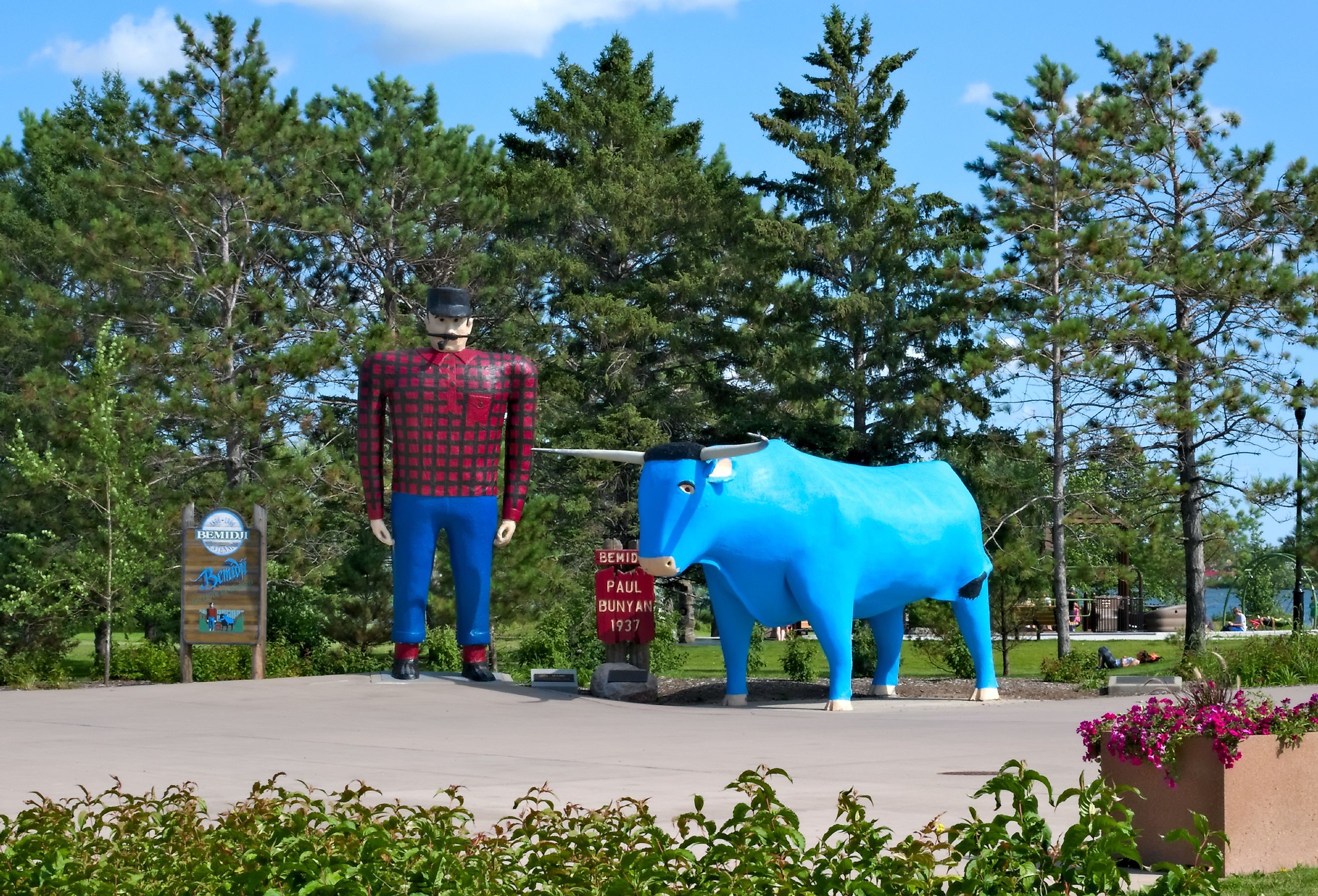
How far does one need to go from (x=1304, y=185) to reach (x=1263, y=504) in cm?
502

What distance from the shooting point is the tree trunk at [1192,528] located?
81.2ft

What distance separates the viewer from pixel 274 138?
952 inches

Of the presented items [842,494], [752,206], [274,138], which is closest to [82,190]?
[274,138]

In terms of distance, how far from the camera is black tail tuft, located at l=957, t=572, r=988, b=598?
16.8 meters

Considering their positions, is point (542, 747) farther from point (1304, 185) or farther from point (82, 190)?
point (82, 190)

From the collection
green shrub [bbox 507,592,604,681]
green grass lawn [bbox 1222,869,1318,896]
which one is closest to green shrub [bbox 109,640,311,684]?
green shrub [bbox 507,592,604,681]

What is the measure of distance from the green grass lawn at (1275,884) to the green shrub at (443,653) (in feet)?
59.0

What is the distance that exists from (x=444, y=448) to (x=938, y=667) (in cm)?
1023

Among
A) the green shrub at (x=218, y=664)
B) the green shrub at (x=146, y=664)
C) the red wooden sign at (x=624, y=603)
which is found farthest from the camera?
the green shrub at (x=146, y=664)

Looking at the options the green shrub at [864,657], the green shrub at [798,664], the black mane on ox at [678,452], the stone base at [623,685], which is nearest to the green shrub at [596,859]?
the black mane on ox at [678,452]

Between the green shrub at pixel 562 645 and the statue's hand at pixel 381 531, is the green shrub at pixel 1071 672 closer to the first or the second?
the green shrub at pixel 562 645

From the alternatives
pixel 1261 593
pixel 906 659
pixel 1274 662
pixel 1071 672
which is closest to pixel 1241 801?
pixel 1071 672

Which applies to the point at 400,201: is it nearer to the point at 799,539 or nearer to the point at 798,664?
the point at 798,664

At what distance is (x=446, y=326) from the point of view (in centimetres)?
1697
